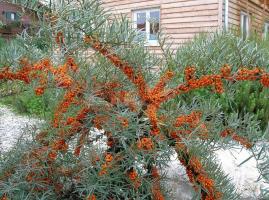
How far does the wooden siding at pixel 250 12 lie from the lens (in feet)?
23.7

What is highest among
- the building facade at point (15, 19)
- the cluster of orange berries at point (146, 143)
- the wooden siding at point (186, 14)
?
the wooden siding at point (186, 14)

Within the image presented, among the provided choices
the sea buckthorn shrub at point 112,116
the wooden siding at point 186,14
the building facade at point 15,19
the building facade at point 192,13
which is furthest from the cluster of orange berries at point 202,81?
the wooden siding at point 186,14

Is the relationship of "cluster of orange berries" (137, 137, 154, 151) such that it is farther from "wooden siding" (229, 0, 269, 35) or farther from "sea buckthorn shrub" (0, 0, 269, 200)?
"wooden siding" (229, 0, 269, 35)

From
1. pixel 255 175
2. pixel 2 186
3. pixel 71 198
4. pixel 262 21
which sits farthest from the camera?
pixel 262 21

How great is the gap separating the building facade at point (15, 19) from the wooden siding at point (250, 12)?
17.9ft

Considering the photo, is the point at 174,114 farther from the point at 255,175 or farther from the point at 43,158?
the point at 255,175

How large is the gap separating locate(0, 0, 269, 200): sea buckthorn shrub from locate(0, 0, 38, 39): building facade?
0.04 m

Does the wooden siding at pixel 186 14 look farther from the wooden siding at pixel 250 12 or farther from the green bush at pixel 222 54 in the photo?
the green bush at pixel 222 54

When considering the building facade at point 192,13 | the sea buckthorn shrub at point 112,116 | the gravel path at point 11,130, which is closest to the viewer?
the sea buckthorn shrub at point 112,116

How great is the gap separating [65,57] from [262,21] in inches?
366

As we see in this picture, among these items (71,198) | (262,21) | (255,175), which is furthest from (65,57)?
(262,21)

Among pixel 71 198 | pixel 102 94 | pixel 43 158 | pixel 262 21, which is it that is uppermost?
pixel 262 21

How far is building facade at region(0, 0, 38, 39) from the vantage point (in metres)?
0.72

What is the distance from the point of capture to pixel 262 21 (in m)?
9.22
